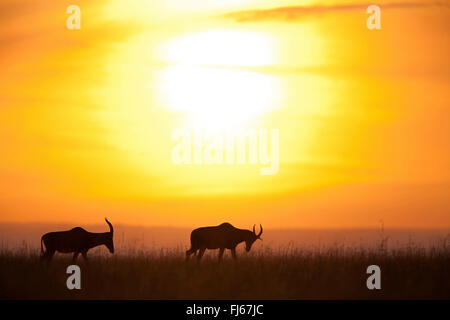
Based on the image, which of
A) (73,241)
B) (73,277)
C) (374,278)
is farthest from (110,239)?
(374,278)

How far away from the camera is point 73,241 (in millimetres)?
21203

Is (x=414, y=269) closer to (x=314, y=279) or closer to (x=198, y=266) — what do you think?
(x=314, y=279)

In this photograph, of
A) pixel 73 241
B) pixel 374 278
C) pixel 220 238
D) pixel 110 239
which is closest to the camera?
pixel 374 278

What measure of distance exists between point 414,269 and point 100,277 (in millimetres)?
6941

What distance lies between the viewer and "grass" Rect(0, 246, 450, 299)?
57.3ft

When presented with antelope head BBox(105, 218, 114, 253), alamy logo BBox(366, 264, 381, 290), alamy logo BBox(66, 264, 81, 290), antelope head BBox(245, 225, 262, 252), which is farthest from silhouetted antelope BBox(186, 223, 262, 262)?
alamy logo BBox(366, 264, 381, 290)

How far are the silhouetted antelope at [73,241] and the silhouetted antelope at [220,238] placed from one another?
2.22 m

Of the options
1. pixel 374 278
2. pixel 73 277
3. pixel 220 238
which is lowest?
pixel 374 278

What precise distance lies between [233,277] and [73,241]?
15.9ft

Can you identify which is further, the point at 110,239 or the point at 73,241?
the point at 110,239

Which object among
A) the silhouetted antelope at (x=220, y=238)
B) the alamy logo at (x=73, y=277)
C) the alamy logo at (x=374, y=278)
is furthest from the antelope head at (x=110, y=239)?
the alamy logo at (x=374, y=278)

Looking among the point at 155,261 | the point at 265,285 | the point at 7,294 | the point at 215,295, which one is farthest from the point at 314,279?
the point at 7,294

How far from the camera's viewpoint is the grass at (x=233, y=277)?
688 inches

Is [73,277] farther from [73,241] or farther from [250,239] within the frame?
[250,239]
